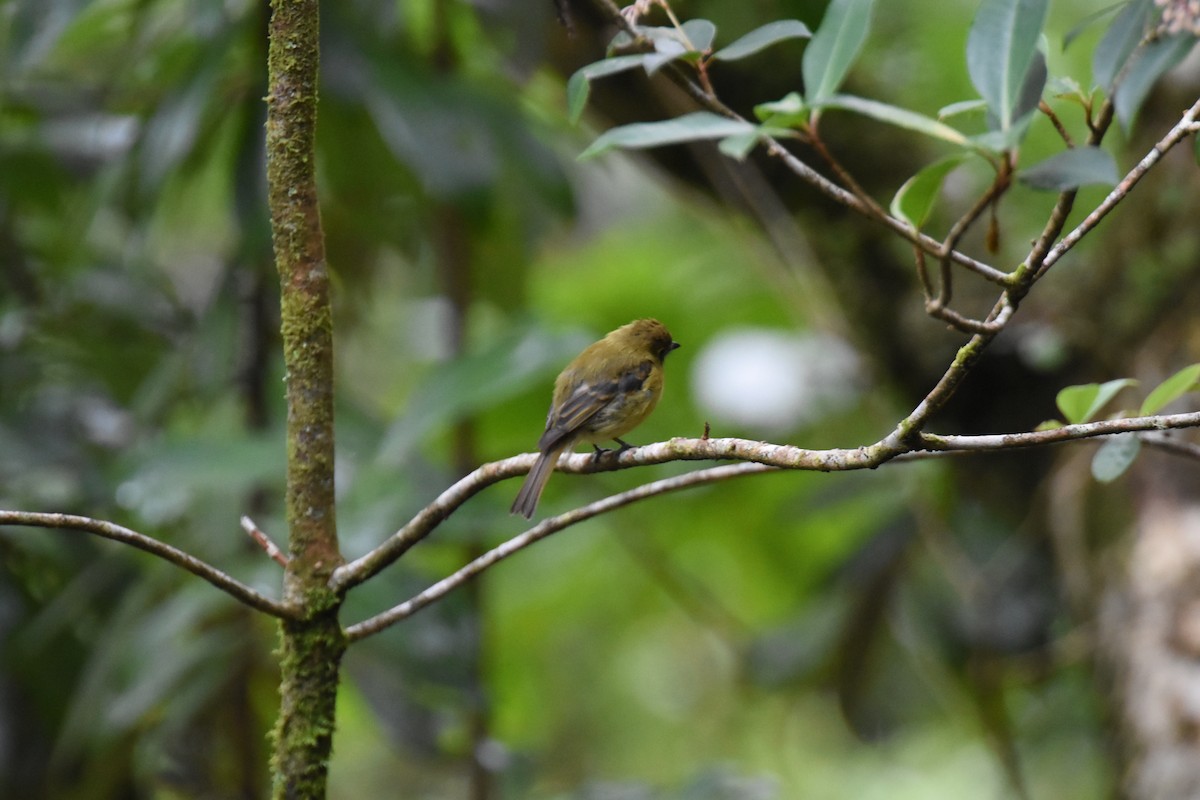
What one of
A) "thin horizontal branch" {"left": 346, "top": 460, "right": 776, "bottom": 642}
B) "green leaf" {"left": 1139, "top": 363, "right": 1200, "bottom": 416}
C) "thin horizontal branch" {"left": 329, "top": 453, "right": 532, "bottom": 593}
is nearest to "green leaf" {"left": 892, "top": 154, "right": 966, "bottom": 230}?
"thin horizontal branch" {"left": 346, "top": 460, "right": 776, "bottom": 642}

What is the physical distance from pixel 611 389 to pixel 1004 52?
2123mm

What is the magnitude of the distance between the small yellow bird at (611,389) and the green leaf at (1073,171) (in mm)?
2091

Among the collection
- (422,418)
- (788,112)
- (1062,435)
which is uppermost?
(422,418)

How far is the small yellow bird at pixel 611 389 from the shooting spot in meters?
3.19

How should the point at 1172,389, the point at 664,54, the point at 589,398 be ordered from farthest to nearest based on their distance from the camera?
the point at 589,398, the point at 1172,389, the point at 664,54

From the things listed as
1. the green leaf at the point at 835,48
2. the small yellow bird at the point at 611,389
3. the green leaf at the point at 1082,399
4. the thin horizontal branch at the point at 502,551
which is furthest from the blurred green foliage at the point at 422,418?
the green leaf at the point at 835,48

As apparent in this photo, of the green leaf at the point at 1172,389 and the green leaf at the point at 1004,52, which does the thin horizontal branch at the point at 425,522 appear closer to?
→ the green leaf at the point at 1004,52

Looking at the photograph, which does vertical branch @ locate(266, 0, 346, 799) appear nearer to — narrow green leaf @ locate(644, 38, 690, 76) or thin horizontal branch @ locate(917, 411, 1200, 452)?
narrow green leaf @ locate(644, 38, 690, 76)

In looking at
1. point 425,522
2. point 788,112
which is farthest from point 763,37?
point 425,522

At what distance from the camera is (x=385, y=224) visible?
4258mm

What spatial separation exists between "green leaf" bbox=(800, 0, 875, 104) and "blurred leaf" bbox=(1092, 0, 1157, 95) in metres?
0.25

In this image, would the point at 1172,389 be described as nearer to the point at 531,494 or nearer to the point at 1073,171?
the point at 1073,171

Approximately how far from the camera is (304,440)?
159 cm

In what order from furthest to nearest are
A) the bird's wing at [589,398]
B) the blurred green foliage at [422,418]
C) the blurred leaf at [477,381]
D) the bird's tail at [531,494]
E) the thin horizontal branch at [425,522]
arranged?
the blurred green foliage at [422,418] < the bird's wing at [589,398] < the blurred leaf at [477,381] < the bird's tail at [531,494] < the thin horizontal branch at [425,522]
